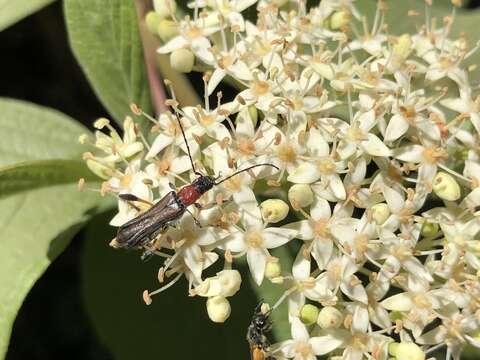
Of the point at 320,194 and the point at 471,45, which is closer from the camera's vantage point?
the point at 320,194

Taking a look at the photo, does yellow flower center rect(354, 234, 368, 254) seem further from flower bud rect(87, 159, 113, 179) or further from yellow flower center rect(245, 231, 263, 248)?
flower bud rect(87, 159, 113, 179)

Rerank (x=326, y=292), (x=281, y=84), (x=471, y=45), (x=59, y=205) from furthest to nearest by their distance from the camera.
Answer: (x=471, y=45) < (x=59, y=205) < (x=281, y=84) < (x=326, y=292)

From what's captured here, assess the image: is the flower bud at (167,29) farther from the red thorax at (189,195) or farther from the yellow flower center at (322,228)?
the yellow flower center at (322,228)

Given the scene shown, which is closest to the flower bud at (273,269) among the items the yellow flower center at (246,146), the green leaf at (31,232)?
the yellow flower center at (246,146)

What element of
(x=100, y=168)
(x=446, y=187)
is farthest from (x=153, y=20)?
(x=446, y=187)

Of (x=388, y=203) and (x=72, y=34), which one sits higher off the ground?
(x=72, y=34)

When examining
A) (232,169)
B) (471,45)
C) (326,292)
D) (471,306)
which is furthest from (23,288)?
(471,45)

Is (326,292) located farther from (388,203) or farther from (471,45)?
(471,45)
